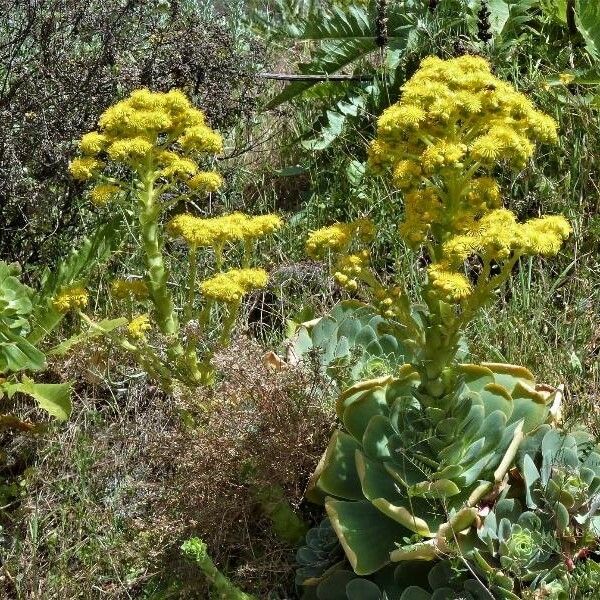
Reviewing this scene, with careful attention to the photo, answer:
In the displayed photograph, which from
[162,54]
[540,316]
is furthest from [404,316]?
[162,54]

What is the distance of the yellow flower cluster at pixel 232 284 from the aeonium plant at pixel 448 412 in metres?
0.41

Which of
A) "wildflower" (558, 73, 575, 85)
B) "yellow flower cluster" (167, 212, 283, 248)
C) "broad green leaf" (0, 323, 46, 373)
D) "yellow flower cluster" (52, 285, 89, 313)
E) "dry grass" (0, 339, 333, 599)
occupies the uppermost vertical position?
"wildflower" (558, 73, 575, 85)

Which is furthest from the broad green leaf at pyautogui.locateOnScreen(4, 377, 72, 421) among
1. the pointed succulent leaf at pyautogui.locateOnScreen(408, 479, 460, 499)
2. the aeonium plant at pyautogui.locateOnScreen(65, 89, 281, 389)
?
the pointed succulent leaf at pyautogui.locateOnScreen(408, 479, 460, 499)

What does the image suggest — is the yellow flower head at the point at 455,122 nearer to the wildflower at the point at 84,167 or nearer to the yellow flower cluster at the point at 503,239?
the yellow flower cluster at the point at 503,239

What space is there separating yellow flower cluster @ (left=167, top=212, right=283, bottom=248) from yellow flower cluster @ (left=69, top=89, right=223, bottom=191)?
0.46ft

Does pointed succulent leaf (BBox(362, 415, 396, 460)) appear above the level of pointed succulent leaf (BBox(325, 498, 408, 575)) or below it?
above

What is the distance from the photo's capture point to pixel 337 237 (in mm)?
2426

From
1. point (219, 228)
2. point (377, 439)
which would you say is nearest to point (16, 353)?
point (219, 228)

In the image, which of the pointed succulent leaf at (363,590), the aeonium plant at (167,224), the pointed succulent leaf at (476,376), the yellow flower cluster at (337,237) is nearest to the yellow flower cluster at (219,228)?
the aeonium plant at (167,224)

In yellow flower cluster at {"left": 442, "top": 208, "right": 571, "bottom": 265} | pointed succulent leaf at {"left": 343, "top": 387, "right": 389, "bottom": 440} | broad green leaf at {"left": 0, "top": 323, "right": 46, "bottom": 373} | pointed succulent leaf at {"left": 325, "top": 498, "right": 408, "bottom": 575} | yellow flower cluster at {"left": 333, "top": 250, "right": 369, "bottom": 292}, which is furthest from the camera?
broad green leaf at {"left": 0, "top": 323, "right": 46, "bottom": 373}

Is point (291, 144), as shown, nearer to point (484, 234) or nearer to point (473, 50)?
point (473, 50)

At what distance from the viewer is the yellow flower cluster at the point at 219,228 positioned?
2855mm

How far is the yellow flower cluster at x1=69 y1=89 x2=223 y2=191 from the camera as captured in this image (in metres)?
2.79

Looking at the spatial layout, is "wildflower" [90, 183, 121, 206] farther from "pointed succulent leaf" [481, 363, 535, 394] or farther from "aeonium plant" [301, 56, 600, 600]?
"pointed succulent leaf" [481, 363, 535, 394]
